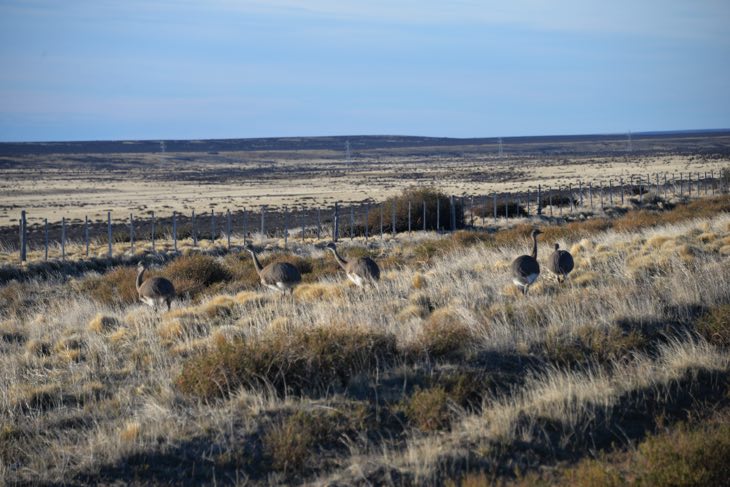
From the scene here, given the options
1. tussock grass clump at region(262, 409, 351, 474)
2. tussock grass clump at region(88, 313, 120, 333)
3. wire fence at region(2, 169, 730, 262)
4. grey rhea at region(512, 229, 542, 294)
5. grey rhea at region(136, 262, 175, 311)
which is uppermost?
grey rhea at region(512, 229, 542, 294)

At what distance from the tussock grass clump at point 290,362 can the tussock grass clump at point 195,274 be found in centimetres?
946

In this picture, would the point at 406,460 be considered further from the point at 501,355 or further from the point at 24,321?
the point at 24,321

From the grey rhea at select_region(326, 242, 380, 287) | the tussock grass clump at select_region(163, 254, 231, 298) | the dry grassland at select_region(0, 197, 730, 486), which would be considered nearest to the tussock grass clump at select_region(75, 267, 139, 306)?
the tussock grass clump at select_region(163, 254, 231, 298)

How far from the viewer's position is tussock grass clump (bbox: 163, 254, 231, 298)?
19.3 metres

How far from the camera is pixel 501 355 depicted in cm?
991

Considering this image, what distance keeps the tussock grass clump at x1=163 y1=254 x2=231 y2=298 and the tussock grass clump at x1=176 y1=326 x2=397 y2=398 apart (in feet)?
31.0

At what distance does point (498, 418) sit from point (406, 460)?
1.11m

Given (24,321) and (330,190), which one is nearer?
(24,321)

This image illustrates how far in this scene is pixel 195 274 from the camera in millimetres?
20312

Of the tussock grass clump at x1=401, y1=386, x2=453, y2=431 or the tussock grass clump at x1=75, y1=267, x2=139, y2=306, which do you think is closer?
the tussock grass clump at x1=401, y1=386, x2=453, y2=431

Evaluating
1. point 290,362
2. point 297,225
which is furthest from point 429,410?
point 297,225

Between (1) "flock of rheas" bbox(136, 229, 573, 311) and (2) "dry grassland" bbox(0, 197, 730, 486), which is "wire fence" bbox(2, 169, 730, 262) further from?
(2) "dry grassland" bbox(0, 197, 730, 486)

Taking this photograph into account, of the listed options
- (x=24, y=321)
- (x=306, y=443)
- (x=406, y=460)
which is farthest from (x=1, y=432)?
(x=24, y=321)

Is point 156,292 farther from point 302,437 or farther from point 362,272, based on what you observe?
point 302,437
